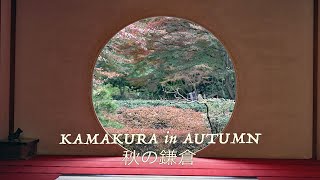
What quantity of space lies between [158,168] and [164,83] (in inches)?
115

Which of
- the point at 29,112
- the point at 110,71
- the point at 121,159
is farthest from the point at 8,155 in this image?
the point at 110,71

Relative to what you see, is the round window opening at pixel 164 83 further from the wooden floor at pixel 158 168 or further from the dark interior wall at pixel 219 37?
the wooden floor at pixel 158 168

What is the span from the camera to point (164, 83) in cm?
662

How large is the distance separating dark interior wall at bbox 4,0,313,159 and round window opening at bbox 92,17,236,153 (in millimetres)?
1948

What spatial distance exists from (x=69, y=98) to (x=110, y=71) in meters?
2.22

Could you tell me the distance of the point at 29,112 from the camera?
4555 millimetres

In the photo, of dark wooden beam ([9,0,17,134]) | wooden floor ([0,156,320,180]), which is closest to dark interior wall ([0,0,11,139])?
dark wooden beam ([9,0,17,134])

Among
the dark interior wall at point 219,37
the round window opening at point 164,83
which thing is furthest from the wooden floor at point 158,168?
the round window opening at point 164,83

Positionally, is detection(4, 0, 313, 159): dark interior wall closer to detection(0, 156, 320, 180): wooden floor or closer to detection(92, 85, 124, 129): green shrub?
detection(0, 156, 320, 180): wooden floor

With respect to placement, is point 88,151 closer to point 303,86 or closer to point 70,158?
point 70,158

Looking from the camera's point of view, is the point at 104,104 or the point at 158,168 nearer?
the point at 158,168

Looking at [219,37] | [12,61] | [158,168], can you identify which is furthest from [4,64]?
[219,37]

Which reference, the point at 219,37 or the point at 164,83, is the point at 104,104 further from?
the point at 219,37

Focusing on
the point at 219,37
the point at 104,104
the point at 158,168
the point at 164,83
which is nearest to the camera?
the point at 158,168
